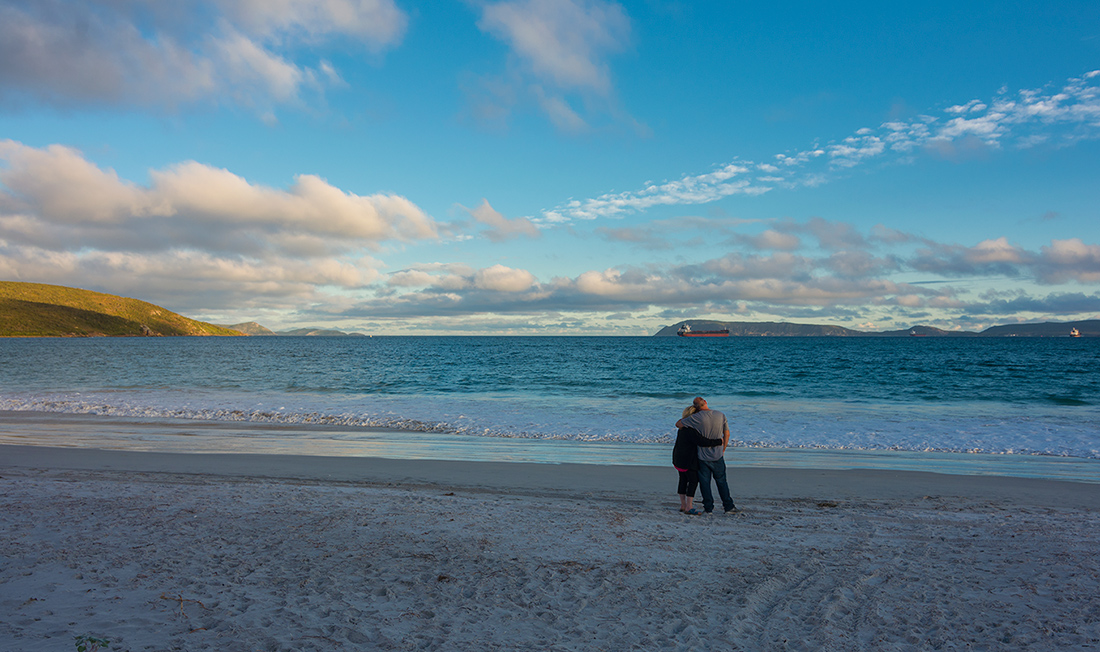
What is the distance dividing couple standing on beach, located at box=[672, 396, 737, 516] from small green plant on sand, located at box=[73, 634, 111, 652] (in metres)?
6.93

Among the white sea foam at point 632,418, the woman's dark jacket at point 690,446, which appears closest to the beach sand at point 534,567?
the woman's dark jacket at point 690,446

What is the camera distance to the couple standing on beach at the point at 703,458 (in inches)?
344

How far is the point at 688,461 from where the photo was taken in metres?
8.80

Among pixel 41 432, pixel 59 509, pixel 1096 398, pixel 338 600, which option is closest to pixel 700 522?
pixel 338 600

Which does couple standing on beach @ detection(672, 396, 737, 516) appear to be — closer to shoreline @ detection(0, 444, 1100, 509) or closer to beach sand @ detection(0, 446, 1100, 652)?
beach sand @ detection(0, 446, 1100, 652)

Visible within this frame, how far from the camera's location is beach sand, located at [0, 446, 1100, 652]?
15.4 feet

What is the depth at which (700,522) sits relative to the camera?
812cm

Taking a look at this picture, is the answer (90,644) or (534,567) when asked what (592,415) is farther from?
(90,644)

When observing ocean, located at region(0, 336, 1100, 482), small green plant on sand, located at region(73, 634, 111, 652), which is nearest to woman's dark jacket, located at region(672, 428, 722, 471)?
ocean, located at region(0, 336, 1100, 482)

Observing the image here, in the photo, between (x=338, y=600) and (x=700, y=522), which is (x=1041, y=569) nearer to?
(x=700, y=522)

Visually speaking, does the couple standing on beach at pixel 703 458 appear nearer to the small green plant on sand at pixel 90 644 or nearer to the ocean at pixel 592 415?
the ocean at pixel 592 415

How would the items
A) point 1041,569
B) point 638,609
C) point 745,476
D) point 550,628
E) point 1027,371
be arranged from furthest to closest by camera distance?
point 1027,371 → point 745,476 → point 1041,569 → point 638,609 → point 550,628

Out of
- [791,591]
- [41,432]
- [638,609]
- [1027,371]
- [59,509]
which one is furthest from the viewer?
[1027,371]

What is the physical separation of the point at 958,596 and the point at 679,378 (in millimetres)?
37339
